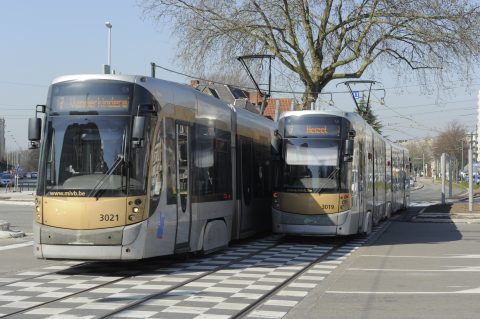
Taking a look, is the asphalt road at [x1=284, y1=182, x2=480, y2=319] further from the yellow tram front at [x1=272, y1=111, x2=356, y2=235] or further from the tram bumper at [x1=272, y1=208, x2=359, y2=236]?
the yellow tram front at [x1=272, y1=111, x2=356, y2=235]

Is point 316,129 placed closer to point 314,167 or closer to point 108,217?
point 314,167

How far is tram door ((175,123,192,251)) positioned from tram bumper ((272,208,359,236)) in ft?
17.2

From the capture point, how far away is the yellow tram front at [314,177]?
17.7 m

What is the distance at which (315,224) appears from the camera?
17.7 m

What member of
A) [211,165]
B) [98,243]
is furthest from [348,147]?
[98,243]

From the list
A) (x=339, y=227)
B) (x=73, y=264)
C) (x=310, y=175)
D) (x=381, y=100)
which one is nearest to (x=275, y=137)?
(x=310, y=175)

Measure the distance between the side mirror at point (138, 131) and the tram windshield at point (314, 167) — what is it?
7222mm

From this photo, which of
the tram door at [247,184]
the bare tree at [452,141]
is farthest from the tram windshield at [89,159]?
the bare tree at [452,141]

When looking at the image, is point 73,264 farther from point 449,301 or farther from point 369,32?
point 369,32

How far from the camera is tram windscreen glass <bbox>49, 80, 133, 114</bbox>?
11.7 meters

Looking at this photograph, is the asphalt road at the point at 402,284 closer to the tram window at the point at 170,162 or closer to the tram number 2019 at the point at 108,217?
the tram window at the point at 170,162

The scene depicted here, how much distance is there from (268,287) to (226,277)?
48.6 inches

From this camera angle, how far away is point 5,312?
8648 millimetres

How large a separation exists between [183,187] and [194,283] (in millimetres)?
2296
